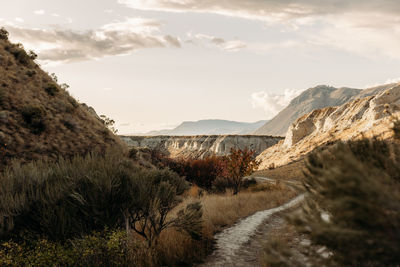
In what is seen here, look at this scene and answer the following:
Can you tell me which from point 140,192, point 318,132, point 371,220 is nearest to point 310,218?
point 371,220

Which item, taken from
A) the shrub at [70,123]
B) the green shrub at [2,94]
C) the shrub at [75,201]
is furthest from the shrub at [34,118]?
the shrub at [75,201]

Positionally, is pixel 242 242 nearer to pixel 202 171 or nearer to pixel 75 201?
pixel 75 201

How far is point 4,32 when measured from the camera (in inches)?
1033

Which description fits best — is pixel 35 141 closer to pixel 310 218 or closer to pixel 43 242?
pixel 43 242

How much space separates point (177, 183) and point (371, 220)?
32.4 ft

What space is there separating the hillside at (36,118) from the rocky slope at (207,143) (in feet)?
290

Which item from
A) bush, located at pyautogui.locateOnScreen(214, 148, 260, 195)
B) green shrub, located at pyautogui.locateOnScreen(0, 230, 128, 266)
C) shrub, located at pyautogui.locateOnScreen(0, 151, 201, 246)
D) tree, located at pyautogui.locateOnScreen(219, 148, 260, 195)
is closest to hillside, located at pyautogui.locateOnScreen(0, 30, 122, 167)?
shrub, located at pyautogui.locateOnScreen(0, 151, 201, 246)

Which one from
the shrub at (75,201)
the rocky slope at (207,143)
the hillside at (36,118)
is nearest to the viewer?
the shrub at (75,201)

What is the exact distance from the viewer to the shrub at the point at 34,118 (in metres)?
18.7

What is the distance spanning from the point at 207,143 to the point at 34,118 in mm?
120286

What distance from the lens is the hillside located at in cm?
1716

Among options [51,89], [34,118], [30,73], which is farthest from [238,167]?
[30,73]

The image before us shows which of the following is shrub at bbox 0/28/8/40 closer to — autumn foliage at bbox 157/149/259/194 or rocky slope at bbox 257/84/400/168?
autumn foliage at bbox 157/149/259/194

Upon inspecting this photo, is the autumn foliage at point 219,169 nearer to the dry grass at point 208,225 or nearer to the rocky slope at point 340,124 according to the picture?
the dry grass at point 208,225
